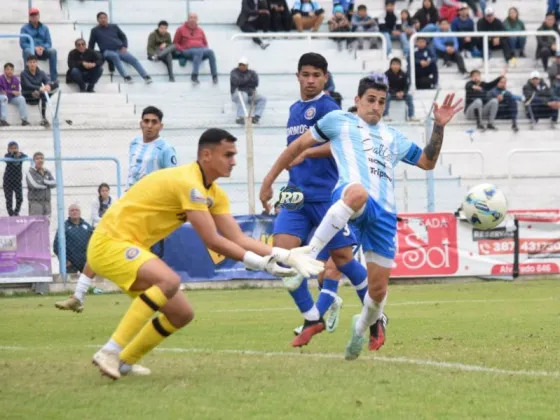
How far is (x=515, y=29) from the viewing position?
33.5 m

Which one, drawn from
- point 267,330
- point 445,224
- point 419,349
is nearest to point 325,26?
point 445,224

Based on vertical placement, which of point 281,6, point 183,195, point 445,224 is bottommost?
point 445,224

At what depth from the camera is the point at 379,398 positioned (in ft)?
25.2

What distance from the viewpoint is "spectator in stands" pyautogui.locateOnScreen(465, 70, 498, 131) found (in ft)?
98.0

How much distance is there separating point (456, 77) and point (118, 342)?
24.7 meters

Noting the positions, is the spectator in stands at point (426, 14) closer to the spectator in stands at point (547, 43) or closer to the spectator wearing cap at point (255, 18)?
the spectator in stands at point (547, 43)

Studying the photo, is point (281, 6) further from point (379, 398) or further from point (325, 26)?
point (379, 398)

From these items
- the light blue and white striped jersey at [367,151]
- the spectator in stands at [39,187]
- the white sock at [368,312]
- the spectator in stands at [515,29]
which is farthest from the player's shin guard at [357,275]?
the spectator in stands at [515,29]

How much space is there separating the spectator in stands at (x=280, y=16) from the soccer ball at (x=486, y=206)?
45.4 ft

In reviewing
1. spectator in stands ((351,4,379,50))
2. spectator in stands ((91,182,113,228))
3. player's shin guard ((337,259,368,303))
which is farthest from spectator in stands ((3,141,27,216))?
player's shin guard ((337,259,368,303))

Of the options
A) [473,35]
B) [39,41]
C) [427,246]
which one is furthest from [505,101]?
[39,41]

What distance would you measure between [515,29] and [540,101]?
3380mm

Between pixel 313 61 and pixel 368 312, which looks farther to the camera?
pixel 313 61

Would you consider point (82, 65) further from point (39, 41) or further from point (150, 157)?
point (150, 157)
